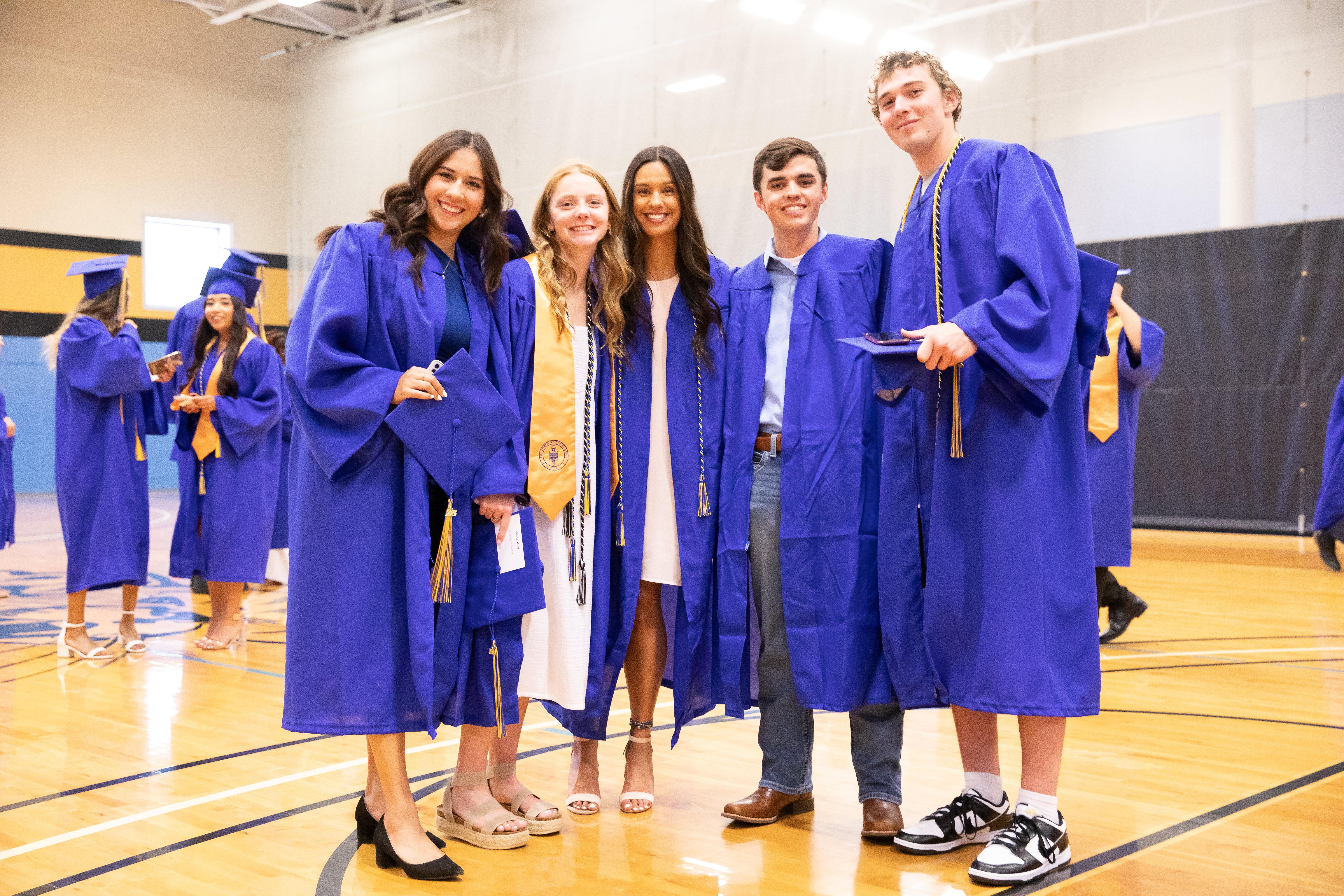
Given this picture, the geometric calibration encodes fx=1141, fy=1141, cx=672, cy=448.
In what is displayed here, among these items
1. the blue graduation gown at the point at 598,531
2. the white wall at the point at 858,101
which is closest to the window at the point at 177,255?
the white wall at the point at 858,101

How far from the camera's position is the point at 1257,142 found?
31.1 ft

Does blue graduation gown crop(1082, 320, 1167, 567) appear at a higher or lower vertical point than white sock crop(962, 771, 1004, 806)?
higher

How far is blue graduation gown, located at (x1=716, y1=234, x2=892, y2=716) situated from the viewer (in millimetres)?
2812

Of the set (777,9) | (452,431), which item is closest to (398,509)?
(452,431)

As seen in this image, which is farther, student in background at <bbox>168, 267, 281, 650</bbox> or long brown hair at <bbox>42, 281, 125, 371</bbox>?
student in background at <bbox>168, 267, 281, 650</bbox>

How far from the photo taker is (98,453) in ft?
17.7

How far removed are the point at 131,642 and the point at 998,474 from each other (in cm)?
454

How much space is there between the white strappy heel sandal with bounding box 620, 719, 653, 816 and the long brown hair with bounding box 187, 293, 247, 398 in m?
3.45

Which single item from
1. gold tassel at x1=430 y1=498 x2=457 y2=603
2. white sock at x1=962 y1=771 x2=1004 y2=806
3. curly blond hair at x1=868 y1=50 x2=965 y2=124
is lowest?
white sock at x1=962 y1=771 x2=1004 y2=806

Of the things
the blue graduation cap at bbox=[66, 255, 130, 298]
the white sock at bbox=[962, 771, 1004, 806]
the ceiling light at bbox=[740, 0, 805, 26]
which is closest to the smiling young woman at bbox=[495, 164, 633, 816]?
the white sock at bbox=[962, 771, 1004, 806]

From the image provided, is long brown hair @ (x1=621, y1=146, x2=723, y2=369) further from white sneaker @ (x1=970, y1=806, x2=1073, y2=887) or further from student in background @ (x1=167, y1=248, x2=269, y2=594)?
student in background @ (x1=167, y1=248, x2=269, y2=594)

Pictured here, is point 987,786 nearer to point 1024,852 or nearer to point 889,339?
point 1024,852

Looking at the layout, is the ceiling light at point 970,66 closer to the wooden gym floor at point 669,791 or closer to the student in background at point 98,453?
the wooden gym floor at point 669,791

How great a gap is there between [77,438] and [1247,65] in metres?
9.10
